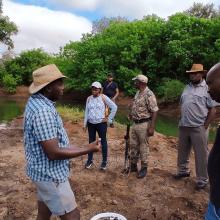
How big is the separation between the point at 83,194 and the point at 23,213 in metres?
1.01

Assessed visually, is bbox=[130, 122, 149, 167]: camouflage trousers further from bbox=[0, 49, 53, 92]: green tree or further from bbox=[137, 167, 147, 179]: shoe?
bbox=[0, 49, 53, 92]: green tree

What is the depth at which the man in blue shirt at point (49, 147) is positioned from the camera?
3061mm

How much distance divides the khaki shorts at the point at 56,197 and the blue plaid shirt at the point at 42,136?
5 centimetres

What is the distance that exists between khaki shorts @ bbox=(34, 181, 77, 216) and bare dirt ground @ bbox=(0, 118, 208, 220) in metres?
1.96

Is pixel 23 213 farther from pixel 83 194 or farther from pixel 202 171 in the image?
pixel 202 171

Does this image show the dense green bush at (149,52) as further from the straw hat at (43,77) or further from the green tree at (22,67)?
the straw hat at (43,77)

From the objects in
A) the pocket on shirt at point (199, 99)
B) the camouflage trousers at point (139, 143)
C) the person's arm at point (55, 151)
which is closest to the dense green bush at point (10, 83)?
the camouflage trousers at point (139, 143)

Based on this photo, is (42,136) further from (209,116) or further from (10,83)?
(10,83)

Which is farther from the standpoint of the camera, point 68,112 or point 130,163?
point 68,112

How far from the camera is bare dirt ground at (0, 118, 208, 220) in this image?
5297 millimetres

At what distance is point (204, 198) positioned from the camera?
19.2 feet


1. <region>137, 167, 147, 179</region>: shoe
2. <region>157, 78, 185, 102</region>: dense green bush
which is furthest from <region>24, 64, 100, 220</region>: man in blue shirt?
<region>157, 78, 185, 102</region>: dense green bush

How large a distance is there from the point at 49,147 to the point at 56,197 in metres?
0.45

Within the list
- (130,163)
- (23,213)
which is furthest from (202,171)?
(23,213)
